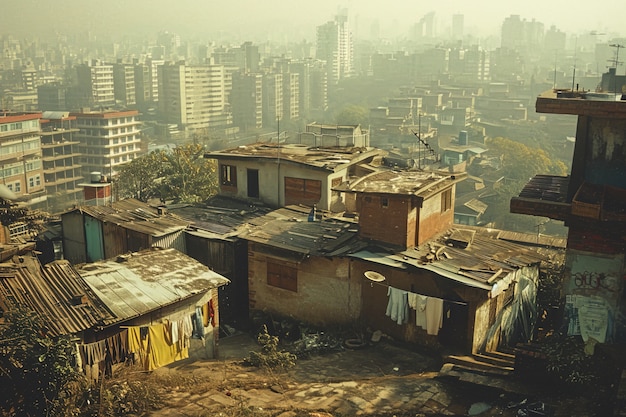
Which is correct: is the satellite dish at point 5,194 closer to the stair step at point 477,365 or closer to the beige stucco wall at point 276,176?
the beige stucco wall at point 276,176

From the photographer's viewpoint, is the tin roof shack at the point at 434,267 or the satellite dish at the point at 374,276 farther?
the satellite dish at the point at 374,276

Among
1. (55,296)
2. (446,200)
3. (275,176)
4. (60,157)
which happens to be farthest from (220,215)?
(60,157)

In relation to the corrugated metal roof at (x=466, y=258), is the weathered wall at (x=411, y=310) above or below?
below

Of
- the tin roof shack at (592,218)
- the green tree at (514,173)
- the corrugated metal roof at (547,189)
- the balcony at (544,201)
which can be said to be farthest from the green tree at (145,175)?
the tin roof shack at (592,218)

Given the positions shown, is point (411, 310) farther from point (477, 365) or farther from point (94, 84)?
point (94, 84)

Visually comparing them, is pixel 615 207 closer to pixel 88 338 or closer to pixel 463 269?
pixel 463 269

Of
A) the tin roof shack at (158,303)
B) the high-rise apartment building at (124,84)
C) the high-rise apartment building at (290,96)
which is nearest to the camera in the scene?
the tin roof shack at (158,303)

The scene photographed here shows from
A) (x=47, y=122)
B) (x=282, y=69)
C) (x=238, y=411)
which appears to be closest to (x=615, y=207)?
(x=238, y=411)

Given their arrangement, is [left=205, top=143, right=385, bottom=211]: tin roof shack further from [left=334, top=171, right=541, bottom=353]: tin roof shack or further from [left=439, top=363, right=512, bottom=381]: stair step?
[left=439, top=363, right=512, bottom=381]: stair step
